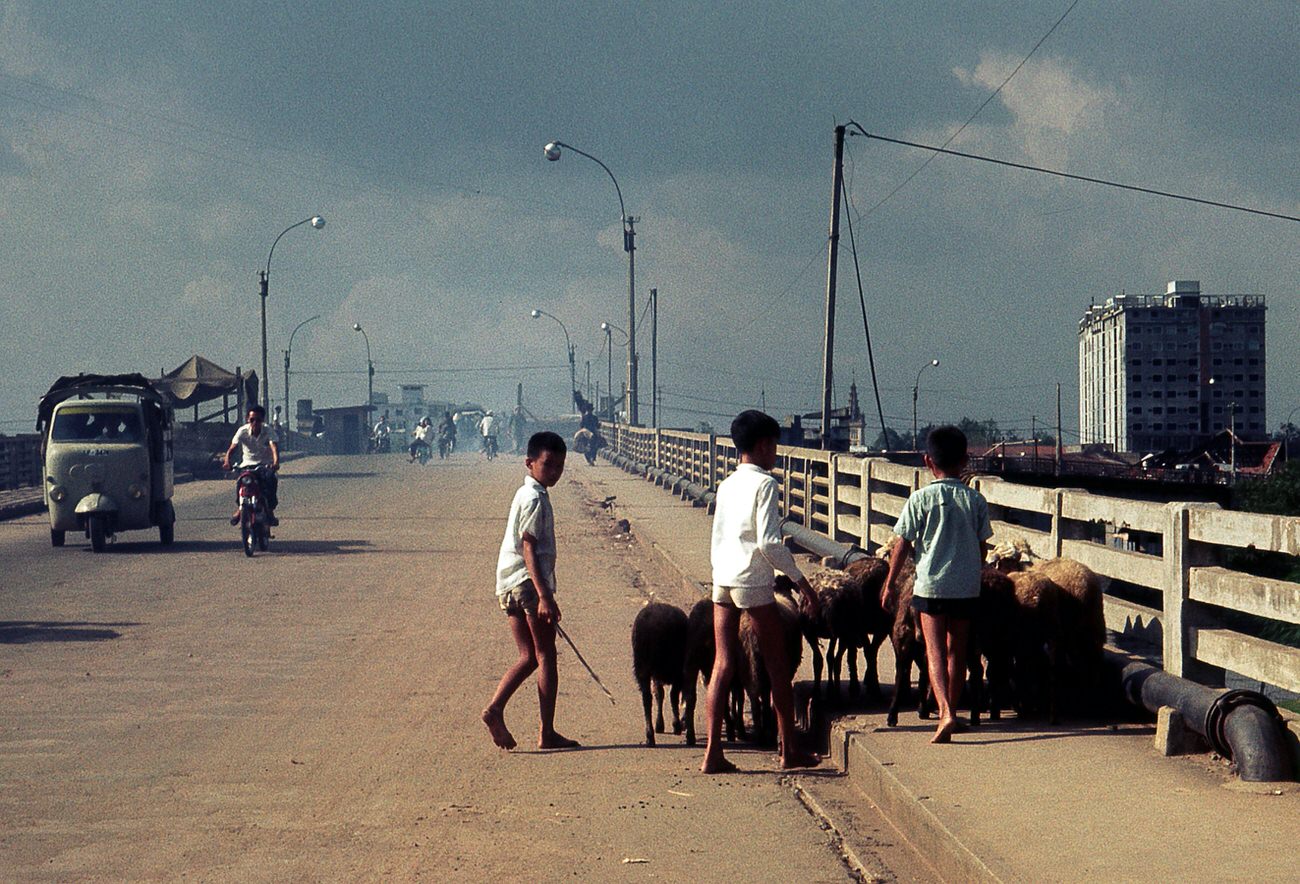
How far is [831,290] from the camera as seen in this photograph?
2600cm

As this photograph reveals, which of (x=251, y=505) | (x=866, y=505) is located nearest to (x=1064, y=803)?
(x=866, y=505)

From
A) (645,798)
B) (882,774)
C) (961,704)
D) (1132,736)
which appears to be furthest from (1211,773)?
(645,798)

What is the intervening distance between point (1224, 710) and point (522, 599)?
3.40m

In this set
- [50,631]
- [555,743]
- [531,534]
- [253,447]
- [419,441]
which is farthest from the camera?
[419,441]

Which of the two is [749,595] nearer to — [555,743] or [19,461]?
[555,743]

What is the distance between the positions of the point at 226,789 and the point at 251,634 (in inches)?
210

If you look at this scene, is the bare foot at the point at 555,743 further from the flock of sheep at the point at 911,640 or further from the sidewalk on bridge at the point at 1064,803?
the sidewalk on bridge at the point at 1064,803

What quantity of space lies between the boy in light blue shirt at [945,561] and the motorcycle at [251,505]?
13040mm

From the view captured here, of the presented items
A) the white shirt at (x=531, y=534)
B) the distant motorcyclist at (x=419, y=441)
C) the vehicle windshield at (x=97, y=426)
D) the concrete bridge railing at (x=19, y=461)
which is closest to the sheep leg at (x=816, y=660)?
the white shirt at (x=531, y=534)

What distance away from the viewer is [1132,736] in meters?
7.32

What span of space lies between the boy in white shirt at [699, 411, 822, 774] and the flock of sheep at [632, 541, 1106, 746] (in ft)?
0.72

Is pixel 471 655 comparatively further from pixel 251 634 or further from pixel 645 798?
pixel 645 798

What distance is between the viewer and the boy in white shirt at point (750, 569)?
671cm

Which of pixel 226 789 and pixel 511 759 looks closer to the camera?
pixel 226 789
